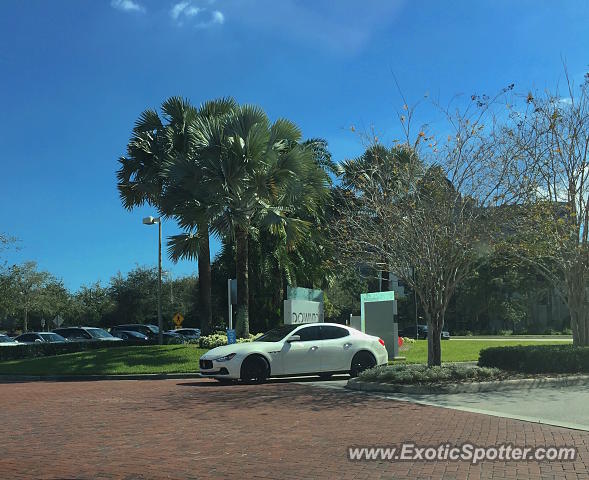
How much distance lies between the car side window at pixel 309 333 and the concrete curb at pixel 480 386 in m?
2.29

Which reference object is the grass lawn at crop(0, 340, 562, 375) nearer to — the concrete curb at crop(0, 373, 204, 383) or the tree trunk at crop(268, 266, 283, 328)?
the concrete curb at crop(0, 373, 204, 383)

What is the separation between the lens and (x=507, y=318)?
55250 mm

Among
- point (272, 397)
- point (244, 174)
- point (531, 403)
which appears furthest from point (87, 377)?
point (531, 403)

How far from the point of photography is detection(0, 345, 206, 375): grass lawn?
18641mm

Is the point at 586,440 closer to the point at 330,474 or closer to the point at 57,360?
the point at 330,474

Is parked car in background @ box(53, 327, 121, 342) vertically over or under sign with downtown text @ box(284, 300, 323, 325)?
under

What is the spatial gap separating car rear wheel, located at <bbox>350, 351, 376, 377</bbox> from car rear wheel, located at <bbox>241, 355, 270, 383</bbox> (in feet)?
7.37

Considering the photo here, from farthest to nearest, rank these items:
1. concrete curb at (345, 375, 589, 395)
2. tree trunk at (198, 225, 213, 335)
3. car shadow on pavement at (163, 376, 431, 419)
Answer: tree trunk at (198, 225, 213, 335)
concrete curb at (345, 375, 589, 395)
car shadow on pavement at (163, 376, 431, 419)

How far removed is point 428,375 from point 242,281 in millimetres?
9732

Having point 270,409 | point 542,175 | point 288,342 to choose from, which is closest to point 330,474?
point 270,409

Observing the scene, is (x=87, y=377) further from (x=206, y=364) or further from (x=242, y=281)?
(x=206, y=364)

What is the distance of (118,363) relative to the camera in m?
19.5

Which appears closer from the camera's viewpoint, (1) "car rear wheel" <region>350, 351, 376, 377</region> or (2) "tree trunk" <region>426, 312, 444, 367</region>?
(2) "tree trunk" <region>426, 312, 444, 367</region>

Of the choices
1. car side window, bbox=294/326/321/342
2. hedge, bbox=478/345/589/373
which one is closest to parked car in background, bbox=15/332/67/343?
car side window, bbox=294/326/321/342
